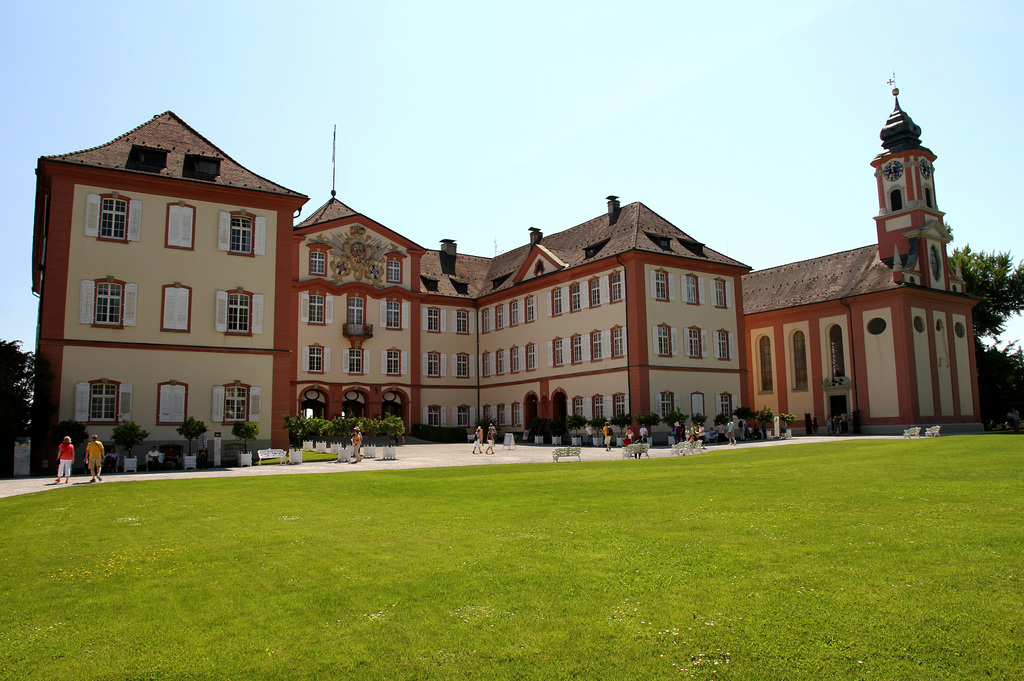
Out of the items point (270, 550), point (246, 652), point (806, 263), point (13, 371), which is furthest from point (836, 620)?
point (806, 263)

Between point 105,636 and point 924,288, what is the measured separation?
1986 inches

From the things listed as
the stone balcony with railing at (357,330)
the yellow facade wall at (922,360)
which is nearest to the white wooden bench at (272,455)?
the stone balcony with railing at (357,330)

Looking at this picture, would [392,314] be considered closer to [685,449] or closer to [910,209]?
[685,449]

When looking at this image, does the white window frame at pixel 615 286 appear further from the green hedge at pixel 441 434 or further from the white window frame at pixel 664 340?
the green hedge at pixel 441 434

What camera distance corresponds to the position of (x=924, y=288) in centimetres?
4697

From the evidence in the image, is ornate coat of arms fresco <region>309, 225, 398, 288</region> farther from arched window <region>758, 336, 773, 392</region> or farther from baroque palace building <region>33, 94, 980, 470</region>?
arched window <region>758, 336, 773, 392</region>

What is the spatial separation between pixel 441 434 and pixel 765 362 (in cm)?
2409

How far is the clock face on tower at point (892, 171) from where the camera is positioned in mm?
50562

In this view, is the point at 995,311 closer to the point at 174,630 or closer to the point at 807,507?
the point at 807,507

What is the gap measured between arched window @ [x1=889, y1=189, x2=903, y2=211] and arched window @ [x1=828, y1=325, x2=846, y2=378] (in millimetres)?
9365

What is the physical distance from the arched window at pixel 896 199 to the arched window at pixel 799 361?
10.4 metres

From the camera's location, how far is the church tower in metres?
48.8

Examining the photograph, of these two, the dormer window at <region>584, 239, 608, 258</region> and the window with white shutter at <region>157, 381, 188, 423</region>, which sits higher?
the dormer window at <region>584, 239, 608, 258</region>

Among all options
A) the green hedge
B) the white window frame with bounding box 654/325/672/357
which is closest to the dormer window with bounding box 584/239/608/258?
the white window frame with bounding box 654/325/672/357
